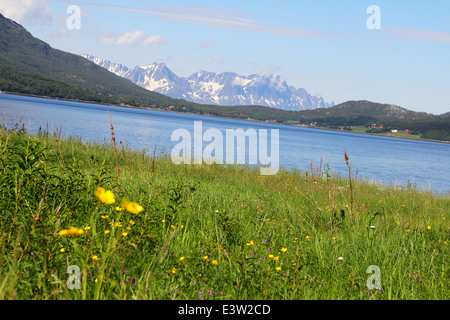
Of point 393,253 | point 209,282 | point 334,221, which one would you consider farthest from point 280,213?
point 209,282

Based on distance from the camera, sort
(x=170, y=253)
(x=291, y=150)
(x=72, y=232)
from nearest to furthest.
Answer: (x=72, y=232)
(x=170, y=253)
(x=291, y=150)

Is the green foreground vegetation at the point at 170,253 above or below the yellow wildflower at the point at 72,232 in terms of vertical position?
below

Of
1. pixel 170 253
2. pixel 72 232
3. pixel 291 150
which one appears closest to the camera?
pixel 72 232

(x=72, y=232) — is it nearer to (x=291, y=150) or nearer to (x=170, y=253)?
(x=170, y=253)

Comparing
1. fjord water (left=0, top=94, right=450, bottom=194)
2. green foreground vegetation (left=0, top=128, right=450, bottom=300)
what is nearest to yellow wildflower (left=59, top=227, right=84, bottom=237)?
green foreground vegetation (left=0, top=128, right=450, bottom=300)

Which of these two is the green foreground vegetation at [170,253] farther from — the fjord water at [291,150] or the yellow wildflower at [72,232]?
the fjord water at [291,150]

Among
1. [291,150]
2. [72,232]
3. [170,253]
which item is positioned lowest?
[291,150]

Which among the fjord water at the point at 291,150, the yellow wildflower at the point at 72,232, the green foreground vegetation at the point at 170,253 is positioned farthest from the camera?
the fjord water at the point at 291,150

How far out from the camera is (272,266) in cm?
374

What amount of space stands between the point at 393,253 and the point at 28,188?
4646 millimetres

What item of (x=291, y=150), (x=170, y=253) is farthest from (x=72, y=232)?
(x=291, y=150)

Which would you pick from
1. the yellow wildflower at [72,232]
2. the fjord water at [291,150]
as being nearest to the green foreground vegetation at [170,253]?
the yellow wildflower at [72,232]

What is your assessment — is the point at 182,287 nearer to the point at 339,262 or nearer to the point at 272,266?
the point at 272,266

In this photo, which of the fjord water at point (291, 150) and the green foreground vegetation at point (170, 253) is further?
the fjord water at point (291, 150)
